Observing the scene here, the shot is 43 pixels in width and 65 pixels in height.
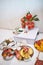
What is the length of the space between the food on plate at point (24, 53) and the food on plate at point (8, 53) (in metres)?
0.03

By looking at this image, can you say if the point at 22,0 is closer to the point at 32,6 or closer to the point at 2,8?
the point at 32,6

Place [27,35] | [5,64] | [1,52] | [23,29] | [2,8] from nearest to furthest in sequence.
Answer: [5,64], [1,52], [27,35], [23,29], [2,8]

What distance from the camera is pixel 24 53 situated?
83 centimetres

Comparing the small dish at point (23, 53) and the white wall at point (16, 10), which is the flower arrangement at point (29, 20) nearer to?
the white wall at point (16, 10)

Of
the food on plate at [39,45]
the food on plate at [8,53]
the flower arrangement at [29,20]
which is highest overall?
the flower arrangement at [29,20]

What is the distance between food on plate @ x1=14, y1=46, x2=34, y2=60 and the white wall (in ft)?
1.20

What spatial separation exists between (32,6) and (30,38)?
12.5 inches

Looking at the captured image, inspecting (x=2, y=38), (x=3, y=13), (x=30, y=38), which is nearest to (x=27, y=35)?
(x=30, y=38)

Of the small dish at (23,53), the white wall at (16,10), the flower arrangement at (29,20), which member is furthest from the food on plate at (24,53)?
the white wall at (16,10)

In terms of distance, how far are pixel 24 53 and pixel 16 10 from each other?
49cm

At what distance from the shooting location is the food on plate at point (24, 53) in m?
0.80

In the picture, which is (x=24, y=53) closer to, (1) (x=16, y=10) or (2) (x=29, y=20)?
(2) (x=29, y=20)

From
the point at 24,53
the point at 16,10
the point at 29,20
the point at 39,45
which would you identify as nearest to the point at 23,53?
the point at 24,53

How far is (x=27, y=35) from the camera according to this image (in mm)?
986
